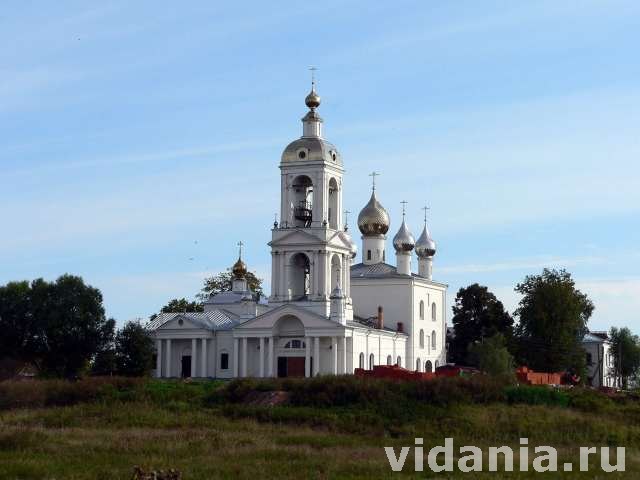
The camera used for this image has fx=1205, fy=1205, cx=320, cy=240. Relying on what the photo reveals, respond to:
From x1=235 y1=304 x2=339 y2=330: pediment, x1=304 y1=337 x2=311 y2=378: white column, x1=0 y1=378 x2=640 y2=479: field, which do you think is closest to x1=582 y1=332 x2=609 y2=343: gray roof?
x1=304 y1=337 x2=311 y2=378: white column

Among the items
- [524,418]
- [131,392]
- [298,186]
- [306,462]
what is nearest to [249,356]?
[298,186]

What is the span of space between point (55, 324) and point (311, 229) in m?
13.1

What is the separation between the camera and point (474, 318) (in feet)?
243

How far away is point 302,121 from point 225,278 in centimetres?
2525

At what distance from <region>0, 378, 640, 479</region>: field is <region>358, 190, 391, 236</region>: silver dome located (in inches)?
865

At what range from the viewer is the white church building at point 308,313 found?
58.2m

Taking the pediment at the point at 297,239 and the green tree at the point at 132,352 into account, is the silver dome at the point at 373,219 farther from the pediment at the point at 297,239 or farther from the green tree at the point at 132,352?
the green tree at the point at 132,352

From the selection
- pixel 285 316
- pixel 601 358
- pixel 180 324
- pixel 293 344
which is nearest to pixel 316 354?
pixel 293 344

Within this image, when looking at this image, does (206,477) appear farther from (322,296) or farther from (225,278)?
(225,278)

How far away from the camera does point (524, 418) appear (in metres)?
39.2

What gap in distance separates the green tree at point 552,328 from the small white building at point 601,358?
1574 centimetres

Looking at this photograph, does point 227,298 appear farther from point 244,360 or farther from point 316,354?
point 316,354

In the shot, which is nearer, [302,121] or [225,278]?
[302,121]

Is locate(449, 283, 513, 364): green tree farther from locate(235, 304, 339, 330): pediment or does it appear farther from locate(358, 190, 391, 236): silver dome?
locate(235, 304, 339, 330): pediment
